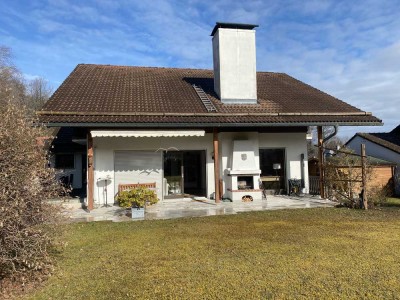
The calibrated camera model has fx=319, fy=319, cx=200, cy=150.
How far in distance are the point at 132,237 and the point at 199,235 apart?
2.15 metres

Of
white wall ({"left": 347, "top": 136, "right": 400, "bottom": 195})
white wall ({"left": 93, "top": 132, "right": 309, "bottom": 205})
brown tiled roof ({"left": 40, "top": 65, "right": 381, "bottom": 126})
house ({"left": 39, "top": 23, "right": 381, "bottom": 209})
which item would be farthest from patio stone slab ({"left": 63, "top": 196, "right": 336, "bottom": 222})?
white wall ({"left": 347, "top": 136, "right": 400, "bottom": 195})

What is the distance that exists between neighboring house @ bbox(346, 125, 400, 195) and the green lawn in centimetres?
1563

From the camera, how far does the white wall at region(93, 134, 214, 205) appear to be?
1752 cm

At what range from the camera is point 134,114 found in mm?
16547

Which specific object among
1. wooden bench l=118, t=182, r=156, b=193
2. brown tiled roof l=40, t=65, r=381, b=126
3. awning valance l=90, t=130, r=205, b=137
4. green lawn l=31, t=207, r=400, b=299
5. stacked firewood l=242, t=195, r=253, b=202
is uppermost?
brown tiled roof l=40, t=65, r=381, b=126

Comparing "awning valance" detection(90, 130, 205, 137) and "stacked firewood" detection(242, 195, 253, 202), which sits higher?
"awning valance" detection(90, 130, 205, 137)

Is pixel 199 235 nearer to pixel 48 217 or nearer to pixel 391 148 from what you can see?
pixel 48 217

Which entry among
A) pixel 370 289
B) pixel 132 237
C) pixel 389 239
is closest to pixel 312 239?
pixel 389 239

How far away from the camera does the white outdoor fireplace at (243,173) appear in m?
18.2

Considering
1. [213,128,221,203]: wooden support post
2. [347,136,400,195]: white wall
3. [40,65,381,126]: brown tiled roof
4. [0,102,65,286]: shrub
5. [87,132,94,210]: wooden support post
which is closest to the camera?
[0,102,65,286]: shrub

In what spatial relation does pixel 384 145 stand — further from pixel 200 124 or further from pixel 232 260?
pixel 232 260

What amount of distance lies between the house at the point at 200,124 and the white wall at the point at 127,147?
54 millimetres

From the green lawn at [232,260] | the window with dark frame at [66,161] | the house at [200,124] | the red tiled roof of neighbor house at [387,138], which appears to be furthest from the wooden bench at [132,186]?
the red tiled roof of neighbor house at [387,138]

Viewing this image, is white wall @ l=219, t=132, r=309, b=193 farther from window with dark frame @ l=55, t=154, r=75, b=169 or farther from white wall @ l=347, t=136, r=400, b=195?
window with dark frame @ l=55, t=154, r=75, b=169
